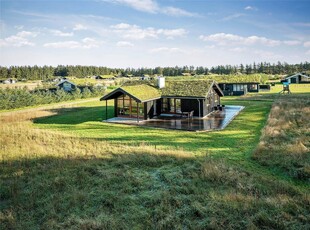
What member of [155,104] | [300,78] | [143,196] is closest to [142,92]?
[155,104]

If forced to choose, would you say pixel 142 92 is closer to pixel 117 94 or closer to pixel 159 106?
pixel 117 94

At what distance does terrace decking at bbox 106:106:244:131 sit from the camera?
19547 mm

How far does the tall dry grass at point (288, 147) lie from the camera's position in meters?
10.6

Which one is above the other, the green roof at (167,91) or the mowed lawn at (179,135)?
the green roof at (167,91)

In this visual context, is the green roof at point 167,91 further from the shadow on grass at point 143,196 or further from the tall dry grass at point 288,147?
the shadow on grass at point 143,196

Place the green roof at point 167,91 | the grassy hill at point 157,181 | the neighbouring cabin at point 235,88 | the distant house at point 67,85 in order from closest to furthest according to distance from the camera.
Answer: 1. the grassy hill at point 157,181
2. the green roof at point 167,91
3. the neighbouring cabin at point 235,88
4. the distant house at point 67,85

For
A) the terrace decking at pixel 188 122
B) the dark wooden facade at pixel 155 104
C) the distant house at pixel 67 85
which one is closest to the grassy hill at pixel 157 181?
the terrace decking at pixel 188 122

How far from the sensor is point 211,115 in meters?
24.8

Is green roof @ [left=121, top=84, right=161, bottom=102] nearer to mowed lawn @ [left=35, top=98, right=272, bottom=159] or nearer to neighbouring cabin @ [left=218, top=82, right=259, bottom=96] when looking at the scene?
mowed lawn @ [left=35, top=98, right=272, bottom=159]

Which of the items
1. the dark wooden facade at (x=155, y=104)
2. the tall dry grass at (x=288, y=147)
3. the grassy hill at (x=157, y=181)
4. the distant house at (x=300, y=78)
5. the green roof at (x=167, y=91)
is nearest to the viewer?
the grassy hill at (x=157, y=181)

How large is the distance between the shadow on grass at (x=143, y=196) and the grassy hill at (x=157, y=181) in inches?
1.2

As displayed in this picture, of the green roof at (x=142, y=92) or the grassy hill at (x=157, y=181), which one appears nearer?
the grassy hill at (x=157, y=181)

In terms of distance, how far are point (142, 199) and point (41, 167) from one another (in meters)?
5.76

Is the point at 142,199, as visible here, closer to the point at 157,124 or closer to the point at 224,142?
the point at 224,142
